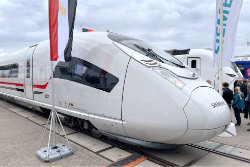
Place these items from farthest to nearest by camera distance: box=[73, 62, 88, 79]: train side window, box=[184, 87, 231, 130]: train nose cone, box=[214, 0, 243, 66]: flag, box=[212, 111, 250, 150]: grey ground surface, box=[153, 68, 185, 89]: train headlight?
box=[214, 0, 243, 66]: flag < box=[212, 111, 250, 150]: grey ground surface < box=[73, 62, 88, 79]: train side window < box=[153, 68, 185, 89]: train headlight < box=[184, 87, 231, 130]: train nose cone

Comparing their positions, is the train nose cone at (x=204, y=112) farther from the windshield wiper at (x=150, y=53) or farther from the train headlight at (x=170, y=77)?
the windshield wiper at (x=150, y=53)

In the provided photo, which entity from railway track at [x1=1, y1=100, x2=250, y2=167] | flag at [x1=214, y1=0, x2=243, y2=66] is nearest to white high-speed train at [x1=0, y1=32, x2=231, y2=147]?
railway track at [x1=1, y1=100, x2=250, y2=167]

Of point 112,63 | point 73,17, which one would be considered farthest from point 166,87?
point 73,17

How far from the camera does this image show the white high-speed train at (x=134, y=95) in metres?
3.14

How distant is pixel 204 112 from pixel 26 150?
3.55 meters

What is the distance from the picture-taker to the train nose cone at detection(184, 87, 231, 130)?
3068 millimetres

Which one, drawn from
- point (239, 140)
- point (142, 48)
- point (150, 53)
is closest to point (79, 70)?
point (142, 48)

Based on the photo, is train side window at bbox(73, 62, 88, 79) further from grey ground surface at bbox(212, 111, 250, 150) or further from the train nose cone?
grey ground surface at bbox(212, 111, 250, 150)

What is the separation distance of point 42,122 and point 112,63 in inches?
156

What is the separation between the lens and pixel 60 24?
373cm

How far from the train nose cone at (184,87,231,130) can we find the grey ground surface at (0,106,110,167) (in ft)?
5.49

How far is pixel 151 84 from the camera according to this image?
3330 millimetres

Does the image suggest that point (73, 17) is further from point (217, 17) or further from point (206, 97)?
point (217, 17)

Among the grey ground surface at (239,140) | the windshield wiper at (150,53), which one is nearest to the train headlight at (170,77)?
the windshield wiper at (150,53)
